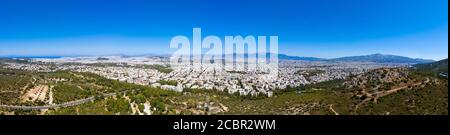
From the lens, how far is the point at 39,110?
12328mm

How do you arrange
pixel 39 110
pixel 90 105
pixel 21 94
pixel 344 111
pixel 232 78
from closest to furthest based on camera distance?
pixel 344 111
pixel 39 110
pixel 90 105
pixel 21 94
pixel 232 78

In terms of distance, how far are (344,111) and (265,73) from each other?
17.5 meters

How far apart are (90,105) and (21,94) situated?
4.51 m

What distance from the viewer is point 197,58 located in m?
33.2
